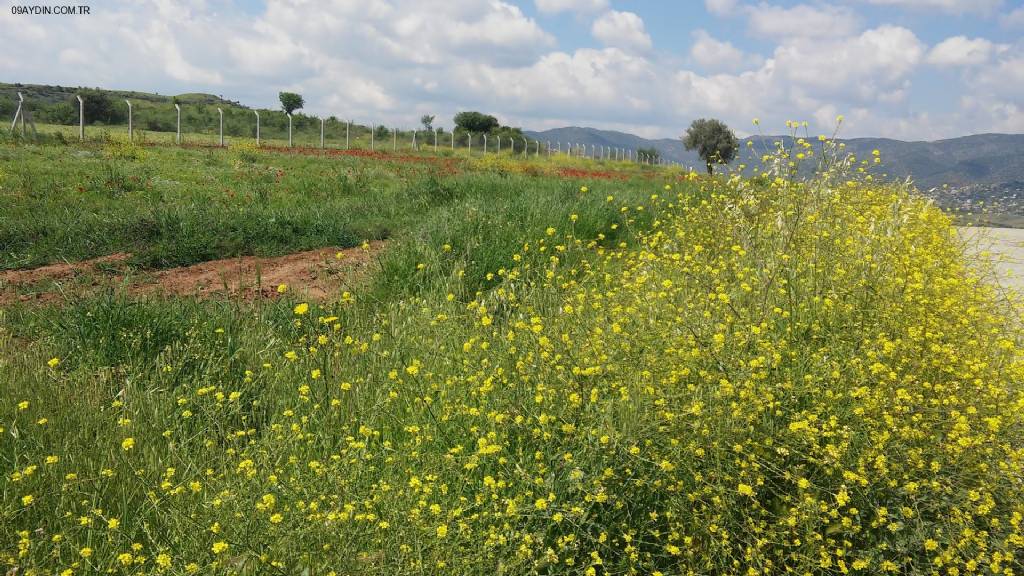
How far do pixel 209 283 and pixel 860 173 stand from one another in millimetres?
6247

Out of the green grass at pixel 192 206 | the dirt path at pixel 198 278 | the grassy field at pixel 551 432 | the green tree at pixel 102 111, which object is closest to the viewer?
the grassy field at pixel 551 432

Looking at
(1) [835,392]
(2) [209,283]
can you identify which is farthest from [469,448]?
(2) [209,283]

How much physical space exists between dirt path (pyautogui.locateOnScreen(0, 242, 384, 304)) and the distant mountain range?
364 cm

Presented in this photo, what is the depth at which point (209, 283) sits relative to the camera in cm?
587

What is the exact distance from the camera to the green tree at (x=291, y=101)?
56125mm

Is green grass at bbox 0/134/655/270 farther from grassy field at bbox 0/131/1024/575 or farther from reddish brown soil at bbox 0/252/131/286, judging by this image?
grassy field at bbox 0/131/1024/575

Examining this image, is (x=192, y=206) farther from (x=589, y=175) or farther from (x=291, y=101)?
(x=291, y=101)

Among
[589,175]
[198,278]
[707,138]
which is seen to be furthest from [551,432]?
[707,138]

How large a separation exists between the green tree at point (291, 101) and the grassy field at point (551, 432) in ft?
184

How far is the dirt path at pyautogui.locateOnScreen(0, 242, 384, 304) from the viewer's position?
5.44 meters

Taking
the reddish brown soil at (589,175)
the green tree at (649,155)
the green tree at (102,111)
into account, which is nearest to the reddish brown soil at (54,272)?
the reddish brown soil at (589,175)

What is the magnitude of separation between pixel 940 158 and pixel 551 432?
88.9 meters

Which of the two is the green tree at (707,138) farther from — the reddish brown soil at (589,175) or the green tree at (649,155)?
the reddish brown soil at (589,175)

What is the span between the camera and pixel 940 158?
75000 millimetres
